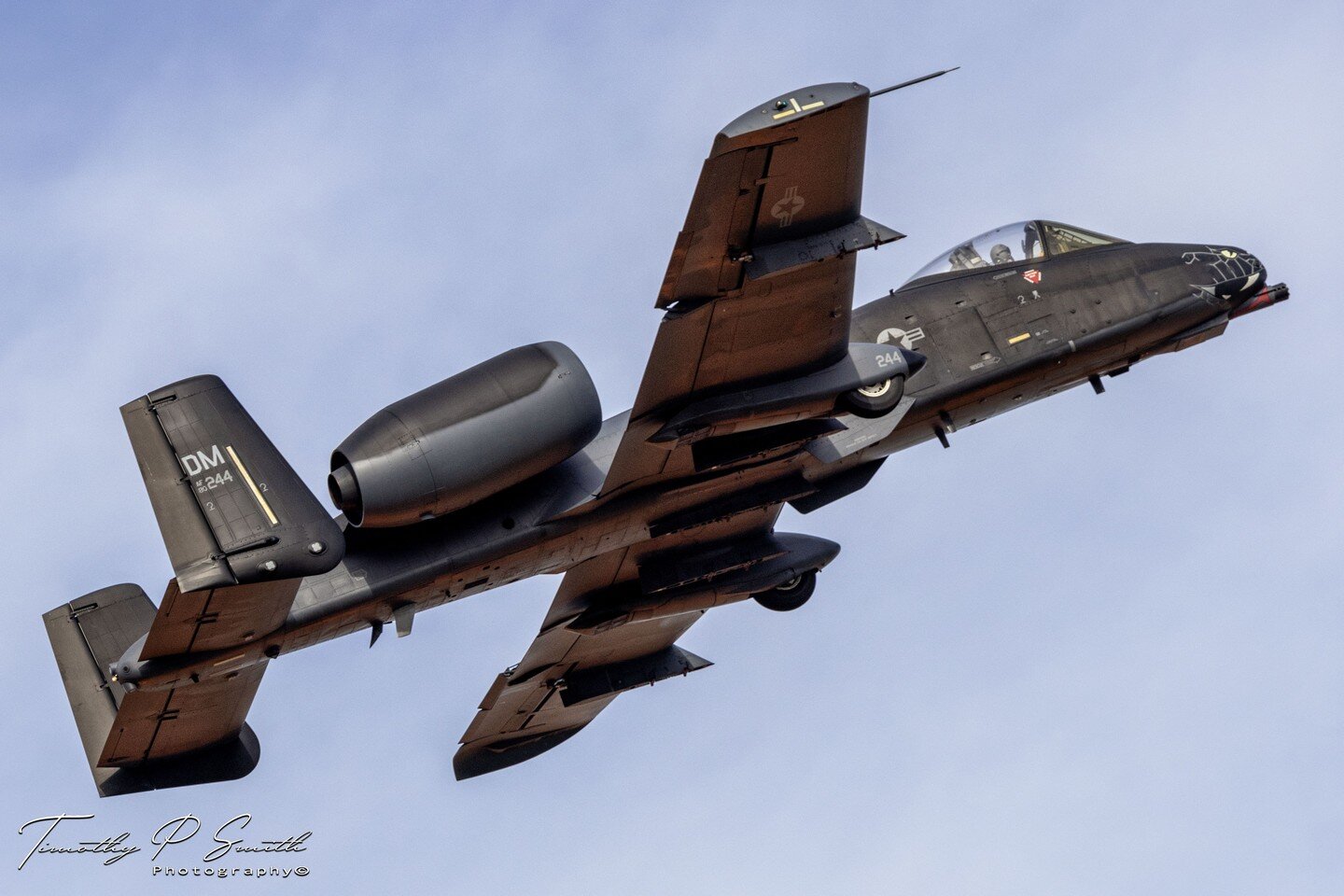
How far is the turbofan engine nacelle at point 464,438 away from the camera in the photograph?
59.4ft

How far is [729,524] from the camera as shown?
22.7m

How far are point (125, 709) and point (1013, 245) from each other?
12247 mm

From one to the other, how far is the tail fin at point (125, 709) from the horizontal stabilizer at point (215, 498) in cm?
317

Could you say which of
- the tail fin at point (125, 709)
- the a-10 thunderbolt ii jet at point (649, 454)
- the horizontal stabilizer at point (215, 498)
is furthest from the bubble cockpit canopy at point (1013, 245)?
the tail fin at point (125, 709)

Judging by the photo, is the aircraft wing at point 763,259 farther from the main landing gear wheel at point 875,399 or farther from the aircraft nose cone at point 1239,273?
the aircraft nose cone at point 1239,273

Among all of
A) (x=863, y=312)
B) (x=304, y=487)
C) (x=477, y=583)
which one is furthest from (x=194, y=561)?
(x=863, y=312)

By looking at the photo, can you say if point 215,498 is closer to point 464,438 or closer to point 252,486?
point 252,486

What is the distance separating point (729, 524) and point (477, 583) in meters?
3.77

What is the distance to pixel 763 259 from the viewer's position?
691 inches

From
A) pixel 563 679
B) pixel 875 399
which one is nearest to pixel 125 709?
pixel 563 679

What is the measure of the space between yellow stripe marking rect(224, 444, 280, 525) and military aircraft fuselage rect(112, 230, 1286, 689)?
2.18 meters

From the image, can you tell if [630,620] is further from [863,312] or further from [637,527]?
[863,312]

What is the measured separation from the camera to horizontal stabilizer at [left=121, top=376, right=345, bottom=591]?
1725 centimetres

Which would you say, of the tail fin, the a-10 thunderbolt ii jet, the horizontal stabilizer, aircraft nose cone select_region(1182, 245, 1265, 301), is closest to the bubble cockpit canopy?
the a-10 thunderbolt ii jet
